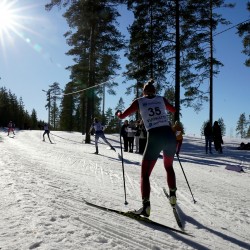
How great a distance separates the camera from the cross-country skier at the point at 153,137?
16.0ft

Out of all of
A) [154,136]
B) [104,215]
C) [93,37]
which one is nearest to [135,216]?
[104,215]

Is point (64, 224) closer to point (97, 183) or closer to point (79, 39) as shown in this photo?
point (97, 183)

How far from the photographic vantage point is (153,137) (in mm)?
4887

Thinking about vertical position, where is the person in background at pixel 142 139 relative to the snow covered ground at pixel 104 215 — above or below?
above

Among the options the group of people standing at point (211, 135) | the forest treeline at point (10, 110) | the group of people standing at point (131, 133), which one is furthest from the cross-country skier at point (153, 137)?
the forest treeline at point (10, 110)

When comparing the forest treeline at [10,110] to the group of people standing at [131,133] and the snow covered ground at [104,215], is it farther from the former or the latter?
the snow covered ground at [104,215]

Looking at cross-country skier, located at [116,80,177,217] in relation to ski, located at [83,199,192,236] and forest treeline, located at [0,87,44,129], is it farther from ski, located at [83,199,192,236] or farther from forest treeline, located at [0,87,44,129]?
forest treeline, located at [0,87,44,129]

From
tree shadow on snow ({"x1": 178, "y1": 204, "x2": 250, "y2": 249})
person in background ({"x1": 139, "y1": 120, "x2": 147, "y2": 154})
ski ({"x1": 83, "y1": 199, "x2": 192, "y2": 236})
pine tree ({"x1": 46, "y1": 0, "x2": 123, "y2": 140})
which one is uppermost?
pine tree ({"x1": 46, "y1": 0, "x2": 123, "y2": 140})

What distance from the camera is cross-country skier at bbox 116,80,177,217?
191 inches

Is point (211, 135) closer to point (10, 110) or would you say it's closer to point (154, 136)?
point (154, 136)

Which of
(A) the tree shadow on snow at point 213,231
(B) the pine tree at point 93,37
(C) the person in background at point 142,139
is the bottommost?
(A) the tree shadow on snow at point 213,231

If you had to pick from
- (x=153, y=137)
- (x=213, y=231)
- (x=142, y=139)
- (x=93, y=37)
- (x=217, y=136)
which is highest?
(x=93, y=37)

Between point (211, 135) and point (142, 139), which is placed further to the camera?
point (211, 135)

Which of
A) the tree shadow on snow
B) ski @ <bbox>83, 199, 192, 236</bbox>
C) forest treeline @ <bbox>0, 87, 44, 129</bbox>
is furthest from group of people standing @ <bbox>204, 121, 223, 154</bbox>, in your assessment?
forest treeline @ <bbox>0, 87, 44, 129</bbox>
